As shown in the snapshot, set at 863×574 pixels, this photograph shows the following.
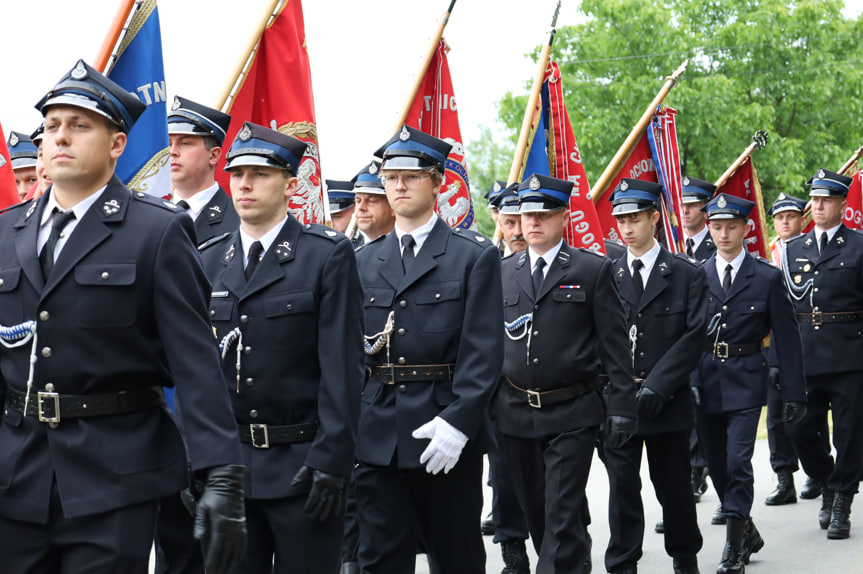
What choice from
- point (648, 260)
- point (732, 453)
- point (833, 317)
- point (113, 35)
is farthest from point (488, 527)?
point (113, 35)

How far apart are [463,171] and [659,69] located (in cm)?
2469

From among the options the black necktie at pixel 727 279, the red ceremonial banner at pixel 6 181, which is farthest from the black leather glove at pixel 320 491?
the black necktie at pixel 727 279

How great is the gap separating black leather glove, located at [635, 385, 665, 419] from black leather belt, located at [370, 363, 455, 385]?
2123 millimetres

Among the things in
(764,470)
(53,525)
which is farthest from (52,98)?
(764,470)

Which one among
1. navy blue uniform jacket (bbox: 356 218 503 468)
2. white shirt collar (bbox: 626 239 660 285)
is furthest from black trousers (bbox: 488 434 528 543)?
navy blue uniform jacket (bbox: 356 218 503 468)

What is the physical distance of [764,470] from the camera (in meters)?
11.9

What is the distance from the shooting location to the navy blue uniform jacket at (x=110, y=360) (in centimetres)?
341

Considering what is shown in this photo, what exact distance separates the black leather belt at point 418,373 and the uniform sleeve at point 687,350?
7.27 feet

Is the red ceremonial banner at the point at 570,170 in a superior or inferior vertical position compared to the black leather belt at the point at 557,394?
superior

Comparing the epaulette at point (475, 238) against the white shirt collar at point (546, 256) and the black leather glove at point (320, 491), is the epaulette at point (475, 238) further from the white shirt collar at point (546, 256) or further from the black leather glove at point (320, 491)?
the black leather glove at point (320, 491)

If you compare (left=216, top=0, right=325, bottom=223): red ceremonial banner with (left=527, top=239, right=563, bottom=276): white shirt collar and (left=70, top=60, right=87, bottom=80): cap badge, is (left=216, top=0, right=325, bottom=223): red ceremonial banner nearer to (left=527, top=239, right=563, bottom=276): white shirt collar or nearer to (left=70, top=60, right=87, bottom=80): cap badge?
(left=527, top=239, right=563, bottom=276): white shirt collar

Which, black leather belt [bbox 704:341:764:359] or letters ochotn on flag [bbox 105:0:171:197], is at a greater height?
letters ochotn on flag [bbox 105:0:171:197]

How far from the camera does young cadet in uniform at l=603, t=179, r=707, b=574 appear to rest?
7199mm

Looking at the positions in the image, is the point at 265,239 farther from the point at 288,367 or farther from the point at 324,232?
the point at 288,367
